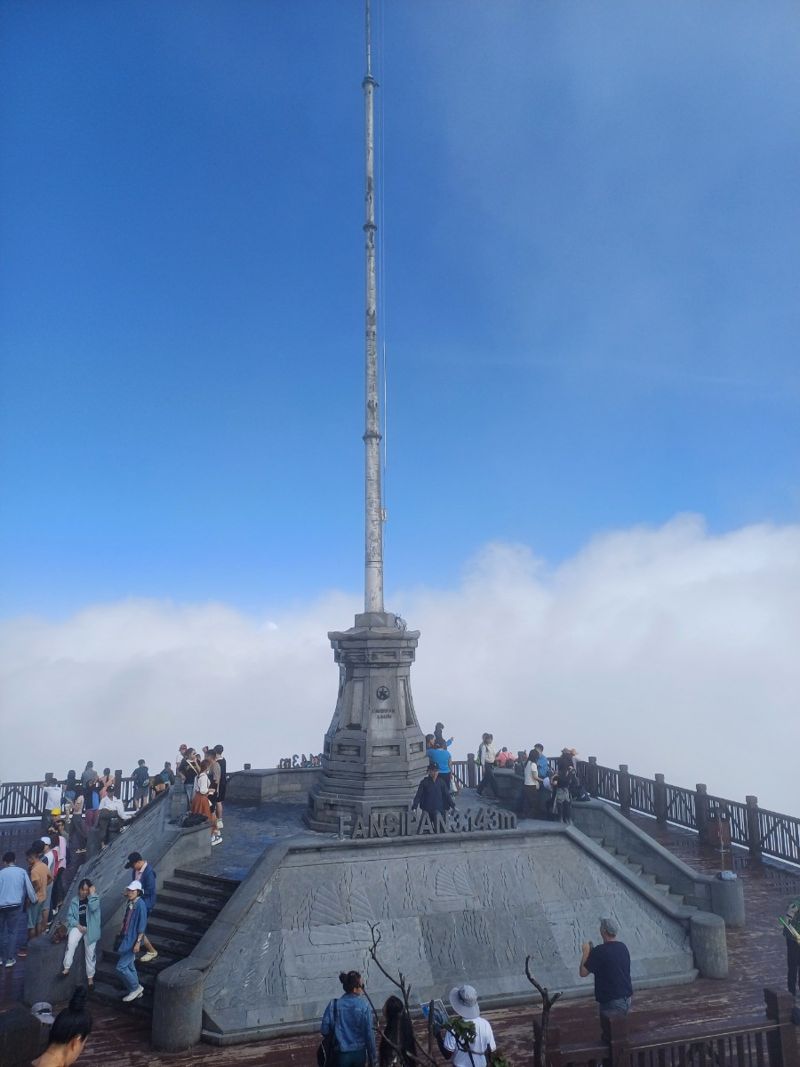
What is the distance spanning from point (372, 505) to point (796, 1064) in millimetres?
11944

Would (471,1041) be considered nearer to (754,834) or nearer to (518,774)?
(518,774)

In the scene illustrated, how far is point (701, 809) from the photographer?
1934 cm

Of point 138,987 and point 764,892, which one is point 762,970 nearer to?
point 764,892

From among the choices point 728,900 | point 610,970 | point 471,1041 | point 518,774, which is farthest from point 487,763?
point 471,1041

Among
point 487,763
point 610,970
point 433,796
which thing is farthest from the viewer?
point 487,763

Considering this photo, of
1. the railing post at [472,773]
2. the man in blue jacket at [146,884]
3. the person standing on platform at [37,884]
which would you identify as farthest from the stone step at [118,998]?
the railing post at [472,773]

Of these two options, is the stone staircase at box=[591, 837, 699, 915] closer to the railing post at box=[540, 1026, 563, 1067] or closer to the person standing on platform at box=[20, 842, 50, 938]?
the railing post at box=[540, 1026, 563, 1067]

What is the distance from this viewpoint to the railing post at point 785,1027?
7281mm

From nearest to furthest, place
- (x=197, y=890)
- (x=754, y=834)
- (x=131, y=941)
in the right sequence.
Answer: (x=131, y=941)
(x=197, y=890)
(x=754, y=834)

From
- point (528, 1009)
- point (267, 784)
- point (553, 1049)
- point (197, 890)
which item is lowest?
point (528, 1009)

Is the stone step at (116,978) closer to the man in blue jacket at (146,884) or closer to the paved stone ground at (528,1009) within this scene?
the man in blue jacket at (146,884)

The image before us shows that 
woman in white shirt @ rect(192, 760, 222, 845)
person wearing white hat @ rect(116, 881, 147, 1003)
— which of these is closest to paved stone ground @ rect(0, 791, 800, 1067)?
person wearing white hat @ rect(116, 881, 147, 1003)

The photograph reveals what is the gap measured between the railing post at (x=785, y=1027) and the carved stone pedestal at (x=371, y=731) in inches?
328

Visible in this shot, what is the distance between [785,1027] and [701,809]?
1306cm
